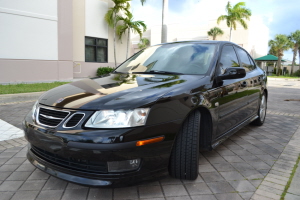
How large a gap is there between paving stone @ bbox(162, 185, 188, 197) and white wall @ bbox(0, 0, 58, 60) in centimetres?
1034

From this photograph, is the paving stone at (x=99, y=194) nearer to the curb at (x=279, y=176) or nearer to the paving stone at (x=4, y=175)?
the paving stone at (x=4, y=175)

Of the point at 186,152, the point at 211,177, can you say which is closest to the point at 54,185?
the point at 186,152

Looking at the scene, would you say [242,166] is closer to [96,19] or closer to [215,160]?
[215,160]

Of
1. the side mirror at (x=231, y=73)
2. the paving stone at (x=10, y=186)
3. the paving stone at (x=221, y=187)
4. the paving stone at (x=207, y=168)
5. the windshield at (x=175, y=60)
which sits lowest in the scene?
the paving stone at (x=10, y=186)

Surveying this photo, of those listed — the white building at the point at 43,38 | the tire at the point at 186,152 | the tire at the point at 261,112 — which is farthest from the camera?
the white building at the point at 43,38

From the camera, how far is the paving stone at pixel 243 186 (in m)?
2.44

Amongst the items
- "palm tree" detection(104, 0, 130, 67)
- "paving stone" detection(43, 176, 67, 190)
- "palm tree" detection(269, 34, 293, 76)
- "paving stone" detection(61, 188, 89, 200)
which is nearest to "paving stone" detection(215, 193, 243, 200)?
"paving stone" detection(61, 188, 89, 200)

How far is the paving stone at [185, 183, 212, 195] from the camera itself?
2.36 meters

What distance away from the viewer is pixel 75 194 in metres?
2.31

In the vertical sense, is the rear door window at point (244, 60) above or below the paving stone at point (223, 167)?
above

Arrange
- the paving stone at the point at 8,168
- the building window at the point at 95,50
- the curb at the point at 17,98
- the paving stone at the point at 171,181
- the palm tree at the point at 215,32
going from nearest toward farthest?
the paving stone at the point at 171,181, the paving stone at the point at 8,168, the curb at the point at 17,98, the building window at the point at 95,50, the palm tree at the point at 215,32

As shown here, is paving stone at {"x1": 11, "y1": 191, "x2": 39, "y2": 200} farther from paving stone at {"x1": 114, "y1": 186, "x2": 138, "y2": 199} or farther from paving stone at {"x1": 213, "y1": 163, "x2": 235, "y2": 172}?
paving stone at {"x1": 213, "y1": 163, "x2": 235, "y2": 172}

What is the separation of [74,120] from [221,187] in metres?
1.57

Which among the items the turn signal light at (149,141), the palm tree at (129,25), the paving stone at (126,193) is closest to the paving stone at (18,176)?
the paving stone at (126,193)
